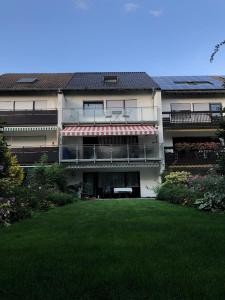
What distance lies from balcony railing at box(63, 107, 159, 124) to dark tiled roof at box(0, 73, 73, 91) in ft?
8.34

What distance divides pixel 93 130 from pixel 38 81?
858cm

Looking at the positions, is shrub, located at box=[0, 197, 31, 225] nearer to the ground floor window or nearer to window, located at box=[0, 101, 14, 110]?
the ground floor window

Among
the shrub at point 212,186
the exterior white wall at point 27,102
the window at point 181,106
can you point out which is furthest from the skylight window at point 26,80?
the shrub at point 212,186

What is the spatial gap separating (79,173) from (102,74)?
11935mm

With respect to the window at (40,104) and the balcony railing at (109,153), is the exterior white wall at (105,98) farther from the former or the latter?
the balcony railing at (109,153)

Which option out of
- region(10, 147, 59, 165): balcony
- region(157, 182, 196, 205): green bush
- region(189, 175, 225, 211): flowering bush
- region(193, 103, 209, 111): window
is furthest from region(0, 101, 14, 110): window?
region(189, 175, 225, 211): flowering bush

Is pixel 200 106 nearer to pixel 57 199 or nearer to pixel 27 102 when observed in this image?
pixel 27 102

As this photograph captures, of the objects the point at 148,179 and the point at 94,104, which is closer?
the point at 148,179

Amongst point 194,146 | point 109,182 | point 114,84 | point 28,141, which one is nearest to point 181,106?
point 194,146

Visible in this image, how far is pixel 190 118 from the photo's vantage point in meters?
30.6

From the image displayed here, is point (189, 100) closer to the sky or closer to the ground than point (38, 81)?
closer to the ground

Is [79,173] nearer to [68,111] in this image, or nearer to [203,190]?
[68,111]

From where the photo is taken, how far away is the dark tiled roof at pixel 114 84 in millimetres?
31250

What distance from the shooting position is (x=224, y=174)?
15.9m
